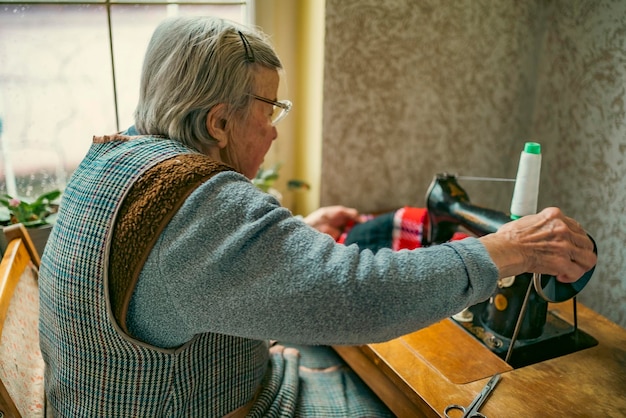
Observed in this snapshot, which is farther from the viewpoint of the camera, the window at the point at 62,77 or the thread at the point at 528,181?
the window at the point at 62,77

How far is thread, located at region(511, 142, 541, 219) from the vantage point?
103 centimetres

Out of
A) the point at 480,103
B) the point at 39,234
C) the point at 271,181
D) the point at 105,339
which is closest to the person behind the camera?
the point at 105,339

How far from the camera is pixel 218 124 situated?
96cm

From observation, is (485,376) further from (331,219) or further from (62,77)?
(62,77)

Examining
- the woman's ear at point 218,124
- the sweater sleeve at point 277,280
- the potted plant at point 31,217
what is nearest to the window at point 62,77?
the potted plant at point 31,217

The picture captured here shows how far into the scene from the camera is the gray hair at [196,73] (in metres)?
0.92

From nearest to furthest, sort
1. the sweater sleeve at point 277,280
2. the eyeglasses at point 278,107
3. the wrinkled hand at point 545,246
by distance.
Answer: the sweater sleeve at point 277,280 < the wrinkled hand at point 545,246 < the eyeglasses at point 278,107

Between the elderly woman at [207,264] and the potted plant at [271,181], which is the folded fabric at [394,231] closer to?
the potted plant at [271,181]

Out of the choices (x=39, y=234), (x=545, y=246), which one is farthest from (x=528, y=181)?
(x=39, y=234)

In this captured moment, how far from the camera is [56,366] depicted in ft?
3.10

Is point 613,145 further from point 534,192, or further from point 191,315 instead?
point 191,315

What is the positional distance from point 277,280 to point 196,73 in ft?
1.29

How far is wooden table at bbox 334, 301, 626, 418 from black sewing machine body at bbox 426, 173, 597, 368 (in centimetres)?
2

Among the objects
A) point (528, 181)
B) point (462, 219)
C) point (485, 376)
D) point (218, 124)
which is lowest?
point (485, 376)
